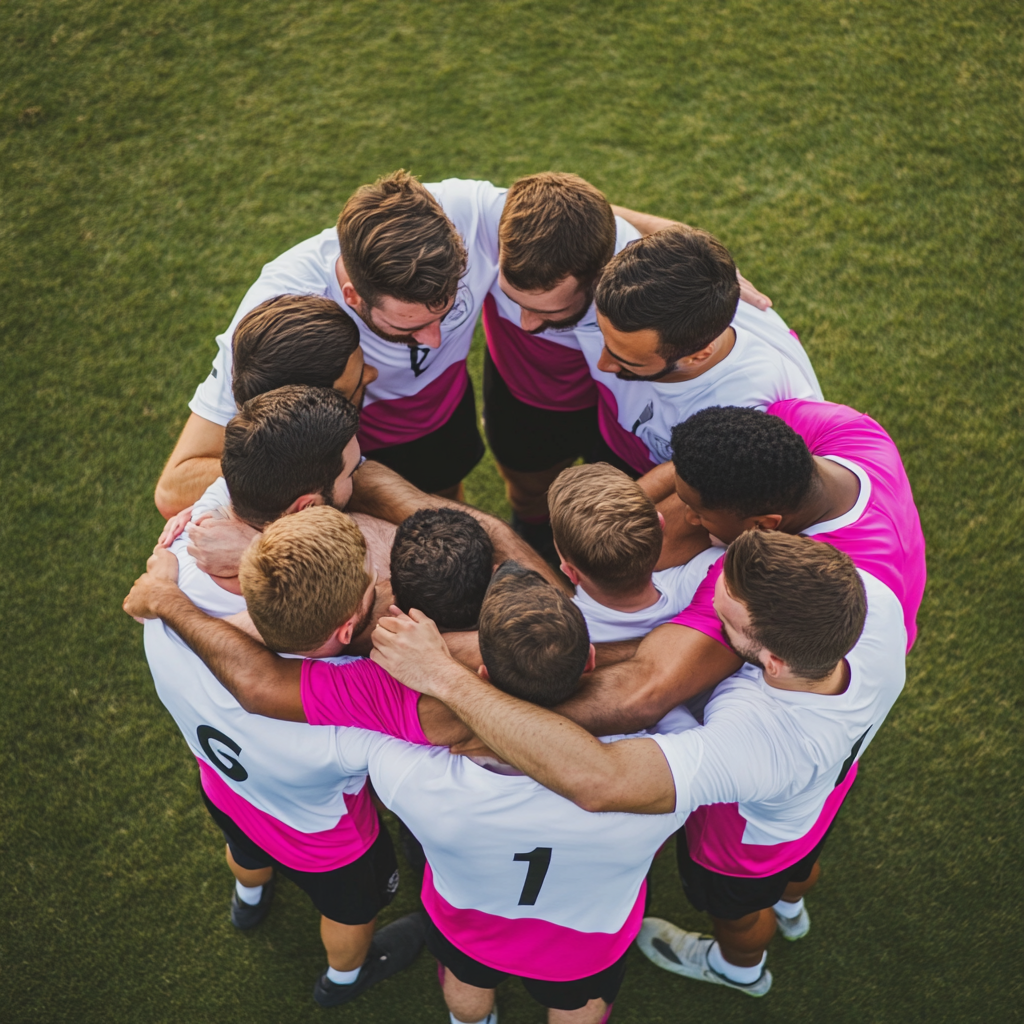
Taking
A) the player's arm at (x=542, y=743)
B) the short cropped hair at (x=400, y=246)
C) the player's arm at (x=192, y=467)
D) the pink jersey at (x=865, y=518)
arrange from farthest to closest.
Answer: the player's arm at (x=192, y=467) → the short cropped hair at (x=400, y=246) → the pink jersey at (x=865, y=518) → the player's arm at (x=542, y=743)

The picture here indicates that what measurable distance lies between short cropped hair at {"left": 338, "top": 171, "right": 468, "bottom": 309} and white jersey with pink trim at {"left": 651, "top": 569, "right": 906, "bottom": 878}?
1.55m

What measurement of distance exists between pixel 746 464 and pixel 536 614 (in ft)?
2.48

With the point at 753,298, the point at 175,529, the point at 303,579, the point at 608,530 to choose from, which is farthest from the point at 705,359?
the point at 175,529

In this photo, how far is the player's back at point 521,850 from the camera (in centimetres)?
201

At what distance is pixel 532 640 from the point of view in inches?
79.0

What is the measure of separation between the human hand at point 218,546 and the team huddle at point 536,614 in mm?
15

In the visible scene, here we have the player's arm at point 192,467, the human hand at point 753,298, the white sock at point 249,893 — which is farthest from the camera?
the white sock at point 249,893

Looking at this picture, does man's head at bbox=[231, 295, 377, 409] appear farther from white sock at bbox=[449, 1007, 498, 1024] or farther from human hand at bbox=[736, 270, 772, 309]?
white sock at bbox=[449, 1007, 498, 1024]

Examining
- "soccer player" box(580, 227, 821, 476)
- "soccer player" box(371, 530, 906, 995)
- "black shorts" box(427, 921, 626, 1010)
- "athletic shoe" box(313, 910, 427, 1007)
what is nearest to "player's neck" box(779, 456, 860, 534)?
"soccer player" box(371, 530, 906, 995)

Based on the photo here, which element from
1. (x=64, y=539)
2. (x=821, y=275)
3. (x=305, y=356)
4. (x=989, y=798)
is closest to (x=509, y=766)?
(x=305, y=356)

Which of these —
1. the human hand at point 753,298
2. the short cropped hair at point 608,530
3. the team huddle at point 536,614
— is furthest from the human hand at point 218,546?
the human hand at point 753,298

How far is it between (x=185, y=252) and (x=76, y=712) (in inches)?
108

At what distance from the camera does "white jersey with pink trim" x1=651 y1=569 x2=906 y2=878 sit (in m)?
2.04

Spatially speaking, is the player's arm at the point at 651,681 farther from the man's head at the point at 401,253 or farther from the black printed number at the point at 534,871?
the man's head at the point at 401,253
